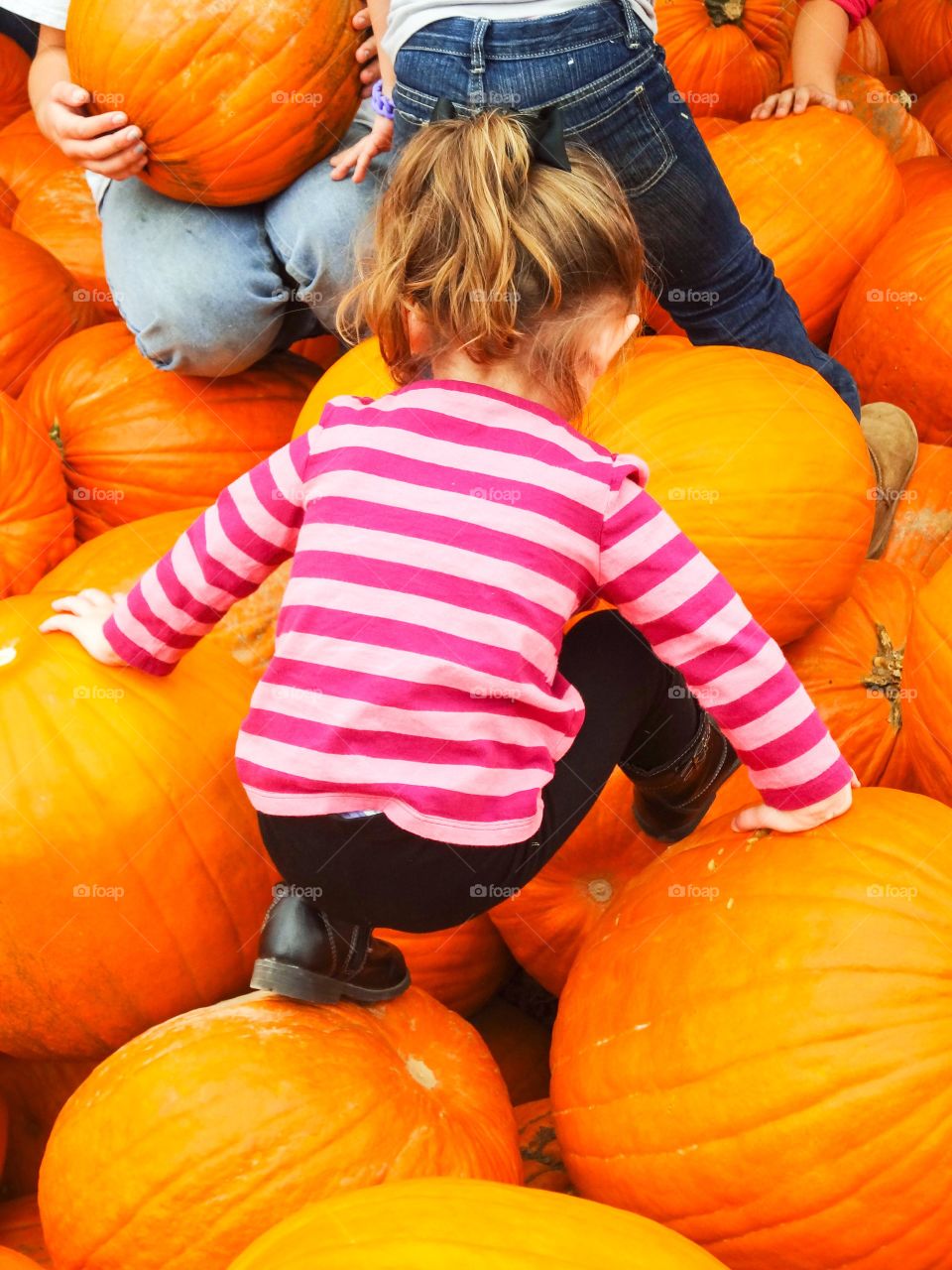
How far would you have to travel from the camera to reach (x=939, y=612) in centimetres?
171

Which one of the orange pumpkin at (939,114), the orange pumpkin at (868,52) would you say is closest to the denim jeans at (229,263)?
the orange pumpkin at (939,114)

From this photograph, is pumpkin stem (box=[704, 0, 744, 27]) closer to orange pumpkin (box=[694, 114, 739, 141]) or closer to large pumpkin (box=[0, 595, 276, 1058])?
orange pumpkin (box=[694, 114, 739, 141])

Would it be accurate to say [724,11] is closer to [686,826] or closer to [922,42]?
[922,42]

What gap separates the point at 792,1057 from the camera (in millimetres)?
1268

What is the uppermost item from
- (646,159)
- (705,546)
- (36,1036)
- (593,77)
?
(593,77)

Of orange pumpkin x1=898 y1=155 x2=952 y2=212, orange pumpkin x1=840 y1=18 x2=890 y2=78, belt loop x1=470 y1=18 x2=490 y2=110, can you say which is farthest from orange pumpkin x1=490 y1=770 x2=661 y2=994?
orange pumpkin x1=840 y1=18 x2=890 y2=78

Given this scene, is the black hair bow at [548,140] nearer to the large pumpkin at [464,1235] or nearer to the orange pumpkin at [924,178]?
the large pumpkin at [464,1235]

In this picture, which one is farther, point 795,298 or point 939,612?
point 795,298

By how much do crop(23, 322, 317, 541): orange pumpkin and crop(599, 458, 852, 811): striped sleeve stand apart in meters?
1.37

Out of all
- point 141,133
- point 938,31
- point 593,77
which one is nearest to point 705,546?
point 593,77

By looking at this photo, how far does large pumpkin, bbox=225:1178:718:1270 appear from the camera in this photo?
36.9 inches

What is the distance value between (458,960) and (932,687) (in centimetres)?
78

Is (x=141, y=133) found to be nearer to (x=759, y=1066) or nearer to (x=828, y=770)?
(x=828, y=770)

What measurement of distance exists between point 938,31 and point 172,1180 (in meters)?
3.84
